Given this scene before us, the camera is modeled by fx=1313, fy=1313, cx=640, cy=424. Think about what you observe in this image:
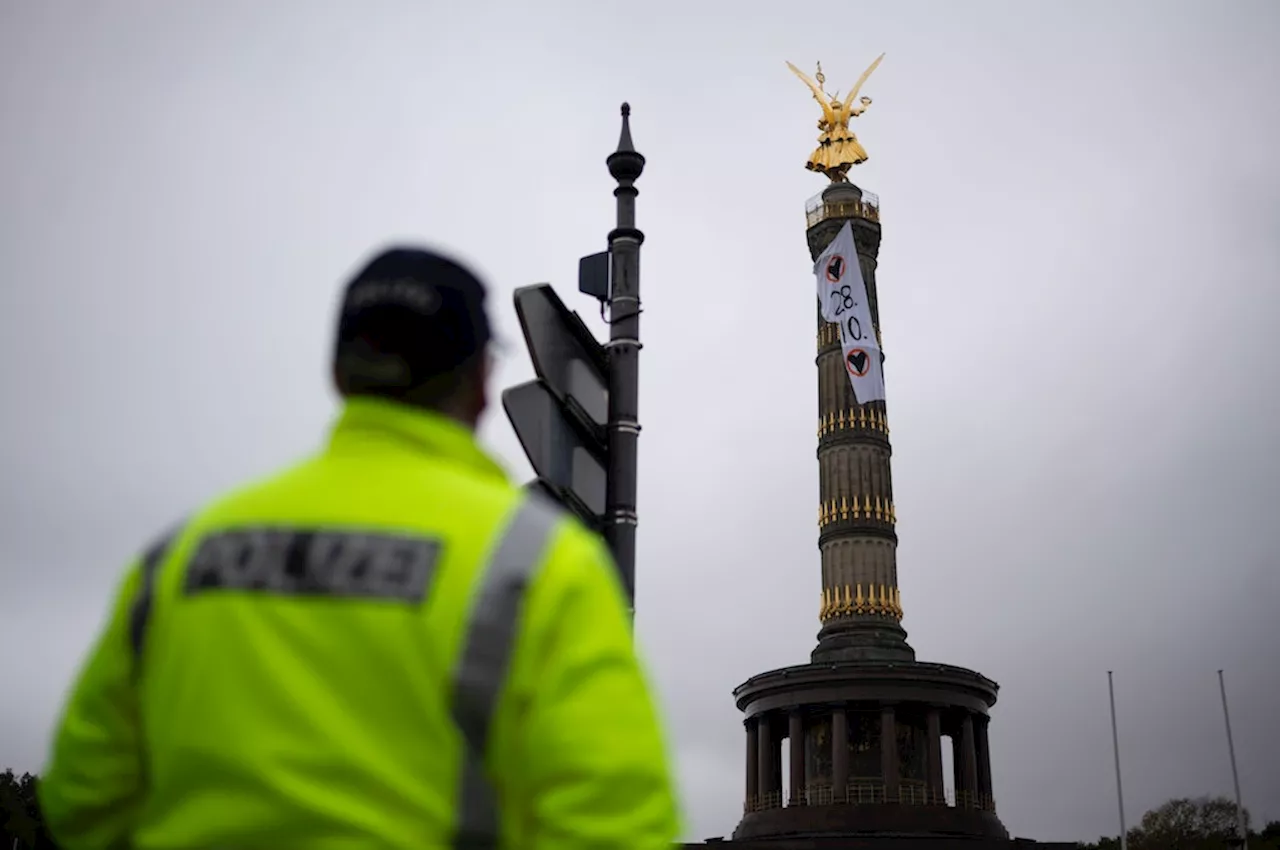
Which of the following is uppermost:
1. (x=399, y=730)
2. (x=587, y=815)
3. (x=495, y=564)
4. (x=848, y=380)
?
(x=848, y=380)

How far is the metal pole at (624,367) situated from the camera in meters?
5.98

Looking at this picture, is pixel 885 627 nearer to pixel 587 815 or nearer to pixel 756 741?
pixel 756 741

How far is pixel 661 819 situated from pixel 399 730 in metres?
0.39

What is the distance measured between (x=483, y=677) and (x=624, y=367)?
4551mm

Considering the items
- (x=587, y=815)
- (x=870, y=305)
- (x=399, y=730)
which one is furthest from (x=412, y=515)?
(x=870, y=305)

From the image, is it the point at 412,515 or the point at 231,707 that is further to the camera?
the point at 412,515

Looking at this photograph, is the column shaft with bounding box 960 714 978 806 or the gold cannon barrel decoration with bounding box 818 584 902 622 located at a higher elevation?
the gold cannon barrel decoration with bounding box 818 584 902 622

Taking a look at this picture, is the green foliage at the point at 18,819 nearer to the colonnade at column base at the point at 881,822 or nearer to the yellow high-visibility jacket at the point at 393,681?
the colonnade at column base at the point at 881,822

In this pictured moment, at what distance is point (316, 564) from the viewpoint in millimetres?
1953

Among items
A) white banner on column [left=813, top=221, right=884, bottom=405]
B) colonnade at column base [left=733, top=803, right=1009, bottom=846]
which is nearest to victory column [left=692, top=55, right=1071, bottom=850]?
colonnade at column base [left=733, top=803, right=1009, bottom=846]

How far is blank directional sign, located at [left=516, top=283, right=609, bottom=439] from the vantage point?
551 centimetres

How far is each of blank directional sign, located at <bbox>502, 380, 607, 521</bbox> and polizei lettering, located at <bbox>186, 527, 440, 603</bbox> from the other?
3233 mm

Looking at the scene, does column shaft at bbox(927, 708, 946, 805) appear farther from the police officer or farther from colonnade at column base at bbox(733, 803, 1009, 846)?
the police officer

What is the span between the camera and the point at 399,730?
186cm
